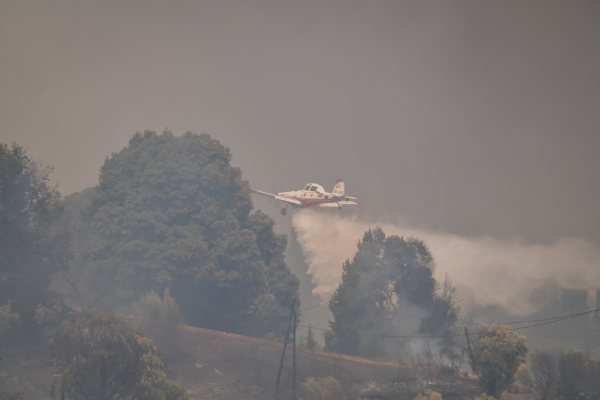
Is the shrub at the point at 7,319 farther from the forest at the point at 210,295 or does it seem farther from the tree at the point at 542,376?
the tree at the point at 542,376

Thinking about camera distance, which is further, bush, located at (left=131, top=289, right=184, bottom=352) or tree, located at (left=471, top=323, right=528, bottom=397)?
bush, located at (left=131, top=289, right=184, bottom=352)

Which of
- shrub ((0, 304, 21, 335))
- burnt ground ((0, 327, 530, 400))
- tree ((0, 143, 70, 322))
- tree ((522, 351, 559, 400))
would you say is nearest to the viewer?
tree ((522, 351, 559, 400))

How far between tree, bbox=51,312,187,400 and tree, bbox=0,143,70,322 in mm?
21028

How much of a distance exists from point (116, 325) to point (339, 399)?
73.1 ft

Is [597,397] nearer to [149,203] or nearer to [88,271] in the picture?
[149,203]

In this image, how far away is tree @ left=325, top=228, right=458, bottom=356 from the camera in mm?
72375

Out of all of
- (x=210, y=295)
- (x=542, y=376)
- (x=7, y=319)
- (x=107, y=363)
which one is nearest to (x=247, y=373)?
(x=107, y=363)

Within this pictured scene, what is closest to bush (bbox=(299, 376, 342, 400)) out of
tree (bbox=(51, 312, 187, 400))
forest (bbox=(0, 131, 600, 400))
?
forest (bbox=(0, 131, 600, 400))

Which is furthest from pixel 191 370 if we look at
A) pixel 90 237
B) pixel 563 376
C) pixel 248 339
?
pixel 563 376

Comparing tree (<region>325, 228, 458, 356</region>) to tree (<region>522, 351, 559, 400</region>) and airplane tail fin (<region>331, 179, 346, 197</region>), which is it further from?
tree (<region>522, 351, 559, 400</region>)

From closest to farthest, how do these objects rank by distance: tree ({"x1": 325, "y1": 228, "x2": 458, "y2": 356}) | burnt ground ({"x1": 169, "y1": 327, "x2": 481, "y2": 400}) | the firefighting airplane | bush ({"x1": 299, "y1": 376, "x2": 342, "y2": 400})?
bush ({"x1": 299, "y1": 376, "x2": 342, "y2": 400}) → burnt ground ({"x1": 169, "y1": 327, "x2": 481, "y2": 400}) → the firefighting airplane → tree ({"x1": 325, "y1": 228, "x2": 458, "y2": 356})

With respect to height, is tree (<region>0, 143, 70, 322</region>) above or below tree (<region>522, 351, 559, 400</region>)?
above

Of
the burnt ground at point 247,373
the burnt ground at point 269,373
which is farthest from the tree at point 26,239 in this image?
the burnt ground at point 269,373

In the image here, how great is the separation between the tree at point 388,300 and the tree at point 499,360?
73.1 feet
